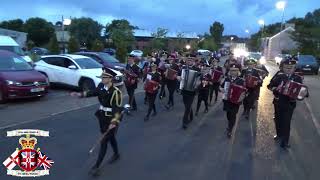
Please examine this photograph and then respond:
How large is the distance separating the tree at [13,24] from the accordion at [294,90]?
91.7 metres

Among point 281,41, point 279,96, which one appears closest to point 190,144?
point 279,96

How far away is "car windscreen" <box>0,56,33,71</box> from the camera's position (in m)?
17.9

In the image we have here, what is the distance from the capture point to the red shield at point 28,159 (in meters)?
6.79

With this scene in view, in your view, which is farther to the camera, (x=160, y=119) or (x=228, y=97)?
(x=160, y=119)

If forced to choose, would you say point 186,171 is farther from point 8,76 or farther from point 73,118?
point 8,76

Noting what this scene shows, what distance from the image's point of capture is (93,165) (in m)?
8.77

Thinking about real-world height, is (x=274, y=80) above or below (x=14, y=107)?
above

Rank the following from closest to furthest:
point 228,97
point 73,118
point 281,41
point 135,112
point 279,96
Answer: point 279,96, point 228,97, point 73,118, point 135,112, point 281,41

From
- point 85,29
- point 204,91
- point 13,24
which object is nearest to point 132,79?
point 204,91

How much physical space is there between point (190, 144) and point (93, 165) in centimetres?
277

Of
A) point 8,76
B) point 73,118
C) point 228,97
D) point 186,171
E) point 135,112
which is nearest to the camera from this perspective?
point 186,171

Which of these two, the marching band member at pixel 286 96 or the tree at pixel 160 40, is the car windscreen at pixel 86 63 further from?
the tree at pixel 160 40

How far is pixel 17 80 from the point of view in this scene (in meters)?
17.0

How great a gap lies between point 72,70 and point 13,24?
276ft
